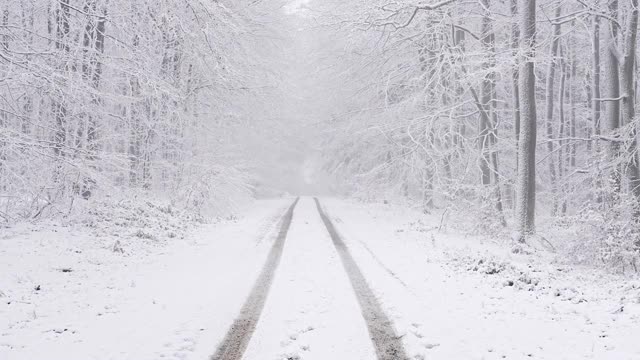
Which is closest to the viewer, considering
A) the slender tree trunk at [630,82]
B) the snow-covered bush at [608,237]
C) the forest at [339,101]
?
the forest at [339,101]

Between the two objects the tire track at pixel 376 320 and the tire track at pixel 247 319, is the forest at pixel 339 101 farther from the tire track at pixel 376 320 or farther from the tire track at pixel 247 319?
the tire track at pixel 376 320

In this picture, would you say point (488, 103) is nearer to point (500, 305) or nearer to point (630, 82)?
point (630, 82)

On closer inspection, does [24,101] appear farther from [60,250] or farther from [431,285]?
[431,285]

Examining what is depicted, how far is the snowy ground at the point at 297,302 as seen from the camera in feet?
19.0

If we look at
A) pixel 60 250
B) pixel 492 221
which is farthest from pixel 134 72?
pixel 492 221

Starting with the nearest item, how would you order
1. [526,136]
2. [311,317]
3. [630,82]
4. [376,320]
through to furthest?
[376,320] < [311,317] < [630,82] < [526,136]

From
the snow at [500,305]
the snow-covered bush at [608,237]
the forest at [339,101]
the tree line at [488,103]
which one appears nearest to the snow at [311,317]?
the snow at [500,305]

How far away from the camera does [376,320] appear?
6.78 metres

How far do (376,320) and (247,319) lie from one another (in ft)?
6.03

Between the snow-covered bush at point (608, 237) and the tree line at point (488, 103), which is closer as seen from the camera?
the snow-covered bush at point (608, 237)

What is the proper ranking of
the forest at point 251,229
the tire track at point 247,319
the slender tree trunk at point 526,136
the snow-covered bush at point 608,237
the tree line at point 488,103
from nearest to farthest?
the tire track at point 247,319 < the forest at point 251,229 < the snow-covered bush at point 608,237 < the tree line at point 488,103 < the slender tree trunk at point 526,136

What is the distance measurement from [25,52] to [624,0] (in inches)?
618

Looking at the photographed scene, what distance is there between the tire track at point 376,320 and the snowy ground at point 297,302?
0.43ft

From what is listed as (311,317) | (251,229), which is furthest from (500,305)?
(251,229)
